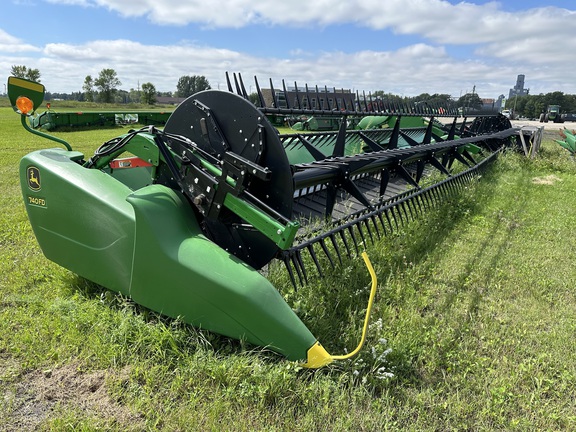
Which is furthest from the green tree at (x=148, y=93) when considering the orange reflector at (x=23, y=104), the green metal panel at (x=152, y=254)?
the green metal panel at (x=152, y=254)

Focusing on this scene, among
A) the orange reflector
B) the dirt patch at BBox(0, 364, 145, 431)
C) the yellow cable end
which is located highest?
the orange reflector

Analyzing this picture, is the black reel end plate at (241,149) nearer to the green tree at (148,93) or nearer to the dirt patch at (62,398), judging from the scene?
the dirt patch at (62,398)

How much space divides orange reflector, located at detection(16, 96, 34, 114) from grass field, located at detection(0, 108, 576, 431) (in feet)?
3.96

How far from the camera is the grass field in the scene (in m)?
1.97

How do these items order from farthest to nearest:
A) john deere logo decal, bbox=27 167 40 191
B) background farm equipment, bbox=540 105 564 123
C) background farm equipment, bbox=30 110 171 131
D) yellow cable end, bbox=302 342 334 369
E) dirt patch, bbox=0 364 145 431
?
background farm equipment, bbox=540 105 564 123 < background farm equipment, bbox=30 110 171 131 < john deere logo decal, bbox=27 167 40 191 < yellow cable end, bbox=302 342 334 369 < dirt patch, bbox=0 364 145 431

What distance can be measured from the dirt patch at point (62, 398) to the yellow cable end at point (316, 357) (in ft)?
2.74

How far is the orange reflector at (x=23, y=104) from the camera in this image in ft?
9.20

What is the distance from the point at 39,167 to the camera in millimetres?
2738

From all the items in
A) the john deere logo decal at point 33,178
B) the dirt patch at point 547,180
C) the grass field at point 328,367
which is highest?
the john deere logo decal at point 33,178

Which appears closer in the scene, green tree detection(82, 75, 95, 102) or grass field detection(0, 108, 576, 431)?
grass field detection(0, 108, 576, 431)

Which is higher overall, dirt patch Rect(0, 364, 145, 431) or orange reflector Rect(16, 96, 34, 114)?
orange reflector Rect(16, 96, 34, 114)

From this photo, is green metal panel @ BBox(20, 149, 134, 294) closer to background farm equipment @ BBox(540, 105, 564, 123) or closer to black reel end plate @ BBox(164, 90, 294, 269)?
black reel end plate @ BBox(164, 90, 294, 269)

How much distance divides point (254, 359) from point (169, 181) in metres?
1.26

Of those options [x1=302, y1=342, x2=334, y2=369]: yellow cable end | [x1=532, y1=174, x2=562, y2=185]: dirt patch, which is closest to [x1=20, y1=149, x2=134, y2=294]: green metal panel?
[x1=302, y1=342, x2=334, y2=369]: yellow cable end
